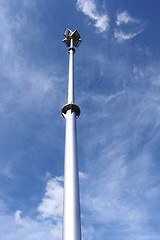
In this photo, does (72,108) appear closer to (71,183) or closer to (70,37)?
(71,183)

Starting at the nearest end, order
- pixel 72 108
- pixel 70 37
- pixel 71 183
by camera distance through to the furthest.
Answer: pixel 71 183 → pixel 72 108 → pixel 70 37

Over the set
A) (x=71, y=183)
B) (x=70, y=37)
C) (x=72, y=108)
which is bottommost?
(x=71, y=183)

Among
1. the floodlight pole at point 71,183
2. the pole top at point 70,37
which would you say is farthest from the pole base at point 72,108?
the pole top at point 70,37

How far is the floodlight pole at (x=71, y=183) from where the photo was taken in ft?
24.2

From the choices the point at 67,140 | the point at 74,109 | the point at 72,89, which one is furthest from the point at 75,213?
the point at 72,89

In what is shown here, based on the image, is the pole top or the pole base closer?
the pole base

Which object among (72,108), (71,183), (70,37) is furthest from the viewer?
(70,37)

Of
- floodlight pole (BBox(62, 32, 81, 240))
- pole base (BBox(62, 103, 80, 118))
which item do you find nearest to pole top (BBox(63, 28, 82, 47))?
pole base (BBox(62, 103, 80, 118))

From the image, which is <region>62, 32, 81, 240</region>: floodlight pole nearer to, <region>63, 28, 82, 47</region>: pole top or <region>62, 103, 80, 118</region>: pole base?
<region>62, 103, 80, 118</region>: pole base

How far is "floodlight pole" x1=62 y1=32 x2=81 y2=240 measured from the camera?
24.2ft

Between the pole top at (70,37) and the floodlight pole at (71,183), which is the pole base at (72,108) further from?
the pole top at (70,37)

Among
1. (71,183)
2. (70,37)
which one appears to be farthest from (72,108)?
(70,37)

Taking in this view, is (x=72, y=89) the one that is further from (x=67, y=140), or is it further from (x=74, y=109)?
(x=67, y=140)

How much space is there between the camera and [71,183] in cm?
865
